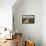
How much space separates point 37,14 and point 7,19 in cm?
186

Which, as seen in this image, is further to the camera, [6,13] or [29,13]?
[29,13]

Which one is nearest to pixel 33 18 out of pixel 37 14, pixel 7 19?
pixel 37 14

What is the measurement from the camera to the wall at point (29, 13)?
5555 millimetres

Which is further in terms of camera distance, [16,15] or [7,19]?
[16,15]

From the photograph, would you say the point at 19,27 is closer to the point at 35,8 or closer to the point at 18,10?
the point at 18,10

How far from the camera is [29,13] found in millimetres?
5547

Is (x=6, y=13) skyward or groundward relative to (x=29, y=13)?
groundward

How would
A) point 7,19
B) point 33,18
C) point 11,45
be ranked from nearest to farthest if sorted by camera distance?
point 11,45, point 7,19, point 33,18

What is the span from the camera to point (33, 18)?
18.2 feet

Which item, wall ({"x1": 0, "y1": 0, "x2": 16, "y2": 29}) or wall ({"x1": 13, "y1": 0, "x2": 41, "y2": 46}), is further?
wall ({"x1": 13, "y1": 0, "x2": 41, "y2": 46})

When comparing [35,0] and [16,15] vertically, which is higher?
[35,0]

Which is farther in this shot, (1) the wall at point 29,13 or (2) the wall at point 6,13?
(1) the wall at point 29,13

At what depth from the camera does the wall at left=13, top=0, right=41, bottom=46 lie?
Result: 18.2 ft

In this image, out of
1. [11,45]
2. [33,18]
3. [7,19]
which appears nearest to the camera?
[11,45]
